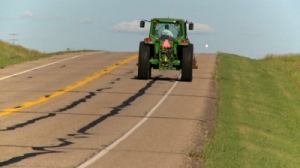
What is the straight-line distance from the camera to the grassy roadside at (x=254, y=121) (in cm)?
1387

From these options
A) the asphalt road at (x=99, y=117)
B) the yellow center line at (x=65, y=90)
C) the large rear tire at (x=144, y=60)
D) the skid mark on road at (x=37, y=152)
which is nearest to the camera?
the skid mark on road at (x=37, y=152)

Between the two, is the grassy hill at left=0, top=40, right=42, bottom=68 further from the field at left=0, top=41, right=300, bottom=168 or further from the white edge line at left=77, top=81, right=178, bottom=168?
the white edge line at left=77, top=81, right=178, bottom=168

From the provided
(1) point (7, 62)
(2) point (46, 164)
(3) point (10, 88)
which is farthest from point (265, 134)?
(1) point (7, 62)

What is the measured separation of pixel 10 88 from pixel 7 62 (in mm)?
12127

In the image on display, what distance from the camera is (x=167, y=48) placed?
91.9 ft

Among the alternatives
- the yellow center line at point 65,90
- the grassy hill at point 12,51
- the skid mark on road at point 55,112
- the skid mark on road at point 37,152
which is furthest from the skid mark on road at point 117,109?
the grassy hill at point 12,51

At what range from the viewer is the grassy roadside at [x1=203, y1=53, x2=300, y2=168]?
13.9 meters

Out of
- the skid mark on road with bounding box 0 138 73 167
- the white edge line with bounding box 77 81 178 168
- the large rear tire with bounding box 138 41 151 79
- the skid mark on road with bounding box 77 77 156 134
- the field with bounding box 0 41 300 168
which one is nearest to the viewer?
the skid mark on road with bounding box 0 138 73 167

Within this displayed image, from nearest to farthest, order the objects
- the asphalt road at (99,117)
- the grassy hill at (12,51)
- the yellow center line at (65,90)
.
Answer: the asphalt road at (99,117)
the yellow center line at (65,90)
the grassy hill at (12,51)

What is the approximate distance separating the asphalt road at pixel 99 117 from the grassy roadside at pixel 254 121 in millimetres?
579

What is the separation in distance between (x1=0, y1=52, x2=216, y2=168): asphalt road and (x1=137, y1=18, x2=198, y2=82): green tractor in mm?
608

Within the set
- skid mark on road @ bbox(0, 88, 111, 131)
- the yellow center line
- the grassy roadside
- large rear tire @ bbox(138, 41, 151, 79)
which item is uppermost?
large rear tire @ bbox(138, 41, 151, 79)

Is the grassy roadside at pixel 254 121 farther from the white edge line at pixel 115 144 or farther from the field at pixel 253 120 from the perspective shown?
the white edge line at pixel 115 144

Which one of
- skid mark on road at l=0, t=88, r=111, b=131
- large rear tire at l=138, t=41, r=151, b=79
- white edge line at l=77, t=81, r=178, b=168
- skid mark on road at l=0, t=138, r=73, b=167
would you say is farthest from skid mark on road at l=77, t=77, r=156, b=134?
skid mark on road at l=0, t=138, r=73, b=167
